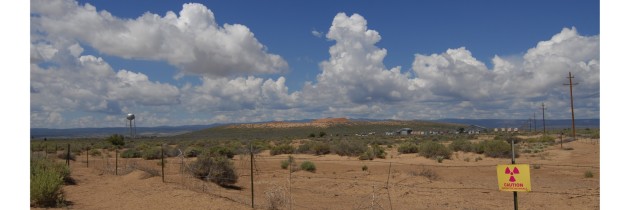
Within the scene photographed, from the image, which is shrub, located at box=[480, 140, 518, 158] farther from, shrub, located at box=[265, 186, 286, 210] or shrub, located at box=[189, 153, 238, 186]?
shrub, located at box=[265, 186, 286, 210]

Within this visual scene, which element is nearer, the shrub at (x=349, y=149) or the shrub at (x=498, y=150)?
the shrub at (x=498, y=150)

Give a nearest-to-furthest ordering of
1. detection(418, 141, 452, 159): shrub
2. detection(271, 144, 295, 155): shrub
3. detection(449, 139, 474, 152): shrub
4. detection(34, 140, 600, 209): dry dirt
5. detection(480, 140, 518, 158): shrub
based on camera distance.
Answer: detection(34, 140, 600, 209): dry dirt < detection(480, 140, 518, 158): shrub < detection(418, 141, 452, 159): shrub < detection(449, 139, 474, 152): shrub < detection(271, 144, 295, 155): shrub

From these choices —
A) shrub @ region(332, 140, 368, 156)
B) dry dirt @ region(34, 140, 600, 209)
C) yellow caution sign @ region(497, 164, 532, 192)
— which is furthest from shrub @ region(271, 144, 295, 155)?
yellow caution sign @ region(497, 164, 532, 192)

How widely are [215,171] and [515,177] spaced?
1676 cm

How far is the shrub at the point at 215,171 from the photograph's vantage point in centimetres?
2319

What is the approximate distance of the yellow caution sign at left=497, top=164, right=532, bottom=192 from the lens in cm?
863

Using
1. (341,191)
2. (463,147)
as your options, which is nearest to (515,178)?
(341,191)

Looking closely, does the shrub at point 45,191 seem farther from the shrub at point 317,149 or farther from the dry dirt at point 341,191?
the shrub at point 317,149

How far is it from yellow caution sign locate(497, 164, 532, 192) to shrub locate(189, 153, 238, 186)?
53.0ft

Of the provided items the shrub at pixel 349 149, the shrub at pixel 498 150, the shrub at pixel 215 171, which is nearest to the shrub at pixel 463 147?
the shrub at pixel 498 150

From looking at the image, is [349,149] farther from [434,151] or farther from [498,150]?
[498,150]

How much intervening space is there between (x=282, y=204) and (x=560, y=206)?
9545 mm

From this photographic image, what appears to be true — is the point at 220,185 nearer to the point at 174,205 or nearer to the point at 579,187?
the point at 174,205

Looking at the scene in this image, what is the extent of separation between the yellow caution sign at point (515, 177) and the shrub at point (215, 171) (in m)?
16.1
